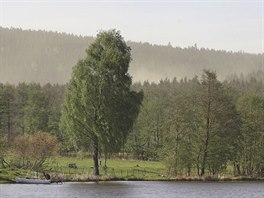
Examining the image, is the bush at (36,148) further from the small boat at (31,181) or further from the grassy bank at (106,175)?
the small boat at (31,181)

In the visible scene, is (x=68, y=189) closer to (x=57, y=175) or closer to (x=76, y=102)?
(x=57, y=175)

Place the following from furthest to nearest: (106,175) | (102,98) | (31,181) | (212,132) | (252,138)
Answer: (252,138)
(212,132)
(102,98)
(106,175)
(31,181)

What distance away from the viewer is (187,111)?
92.8 m

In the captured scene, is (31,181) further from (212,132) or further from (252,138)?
(252,138)

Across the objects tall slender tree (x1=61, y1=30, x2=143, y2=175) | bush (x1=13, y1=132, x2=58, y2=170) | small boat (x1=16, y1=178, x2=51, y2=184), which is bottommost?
small boat (x1=16, y1=178, x2=51, y2=184)

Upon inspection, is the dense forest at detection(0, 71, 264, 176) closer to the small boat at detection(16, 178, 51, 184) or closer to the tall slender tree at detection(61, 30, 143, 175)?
the tall slender tree at detection(61, 30, 143, 175)

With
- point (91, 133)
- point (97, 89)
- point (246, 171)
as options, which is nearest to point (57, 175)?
point (91, 133)

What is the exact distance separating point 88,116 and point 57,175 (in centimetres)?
975

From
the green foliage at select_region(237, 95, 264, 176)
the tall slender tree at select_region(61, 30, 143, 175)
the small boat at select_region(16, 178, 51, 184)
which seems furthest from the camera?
the green foliage at select_region(237, 95, 264, 176)

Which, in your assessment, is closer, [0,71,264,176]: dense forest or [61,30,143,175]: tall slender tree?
[61,30,143,175]: tall slender tree

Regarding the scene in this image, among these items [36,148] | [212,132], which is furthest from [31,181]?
[212,132]

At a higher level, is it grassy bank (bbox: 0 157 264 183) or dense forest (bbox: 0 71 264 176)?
dense forest (bbox: 0 71 264 176)

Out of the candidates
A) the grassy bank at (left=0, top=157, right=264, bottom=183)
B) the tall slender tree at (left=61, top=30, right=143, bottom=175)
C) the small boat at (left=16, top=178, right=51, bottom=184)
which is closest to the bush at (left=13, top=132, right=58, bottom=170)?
the grassy bank at (left=0, top=157, right=264, bottom=183)

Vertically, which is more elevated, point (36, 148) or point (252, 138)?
point (252, 138)
